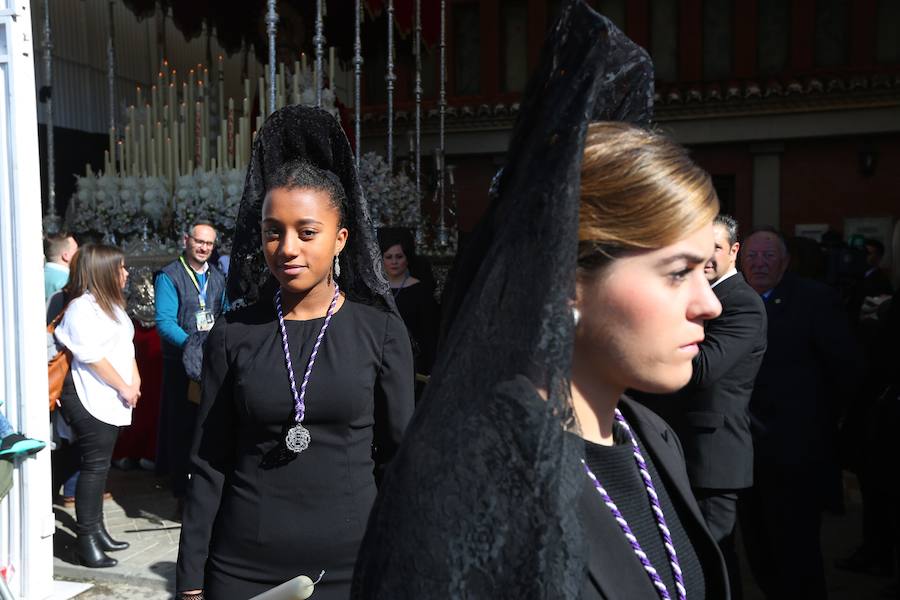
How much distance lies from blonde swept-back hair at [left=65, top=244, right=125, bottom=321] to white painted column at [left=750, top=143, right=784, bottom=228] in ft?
33.5

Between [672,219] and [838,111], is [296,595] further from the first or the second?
[838,111]

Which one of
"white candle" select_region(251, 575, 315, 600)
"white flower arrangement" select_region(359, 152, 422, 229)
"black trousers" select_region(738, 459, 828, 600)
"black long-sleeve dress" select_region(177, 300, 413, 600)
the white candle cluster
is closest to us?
"white candle" select_region(251, 575, 315, 600)

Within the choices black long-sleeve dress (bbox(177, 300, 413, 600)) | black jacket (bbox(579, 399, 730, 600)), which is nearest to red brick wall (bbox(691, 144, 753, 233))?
black long-sleeve dress (bbox(177, 300, 413, 600))

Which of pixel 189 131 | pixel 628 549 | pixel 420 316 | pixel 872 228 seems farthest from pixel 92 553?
pixel 872 228

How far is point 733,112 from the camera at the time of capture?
1231 cm

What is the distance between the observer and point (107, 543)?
459cm

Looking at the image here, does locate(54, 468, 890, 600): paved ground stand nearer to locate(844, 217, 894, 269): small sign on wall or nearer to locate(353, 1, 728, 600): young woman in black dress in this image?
locate(353, 1, 728, 600): young woman in black dress

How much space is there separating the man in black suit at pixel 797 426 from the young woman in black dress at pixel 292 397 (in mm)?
2130

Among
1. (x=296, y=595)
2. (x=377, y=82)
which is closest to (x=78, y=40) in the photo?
(x=377, y=82)

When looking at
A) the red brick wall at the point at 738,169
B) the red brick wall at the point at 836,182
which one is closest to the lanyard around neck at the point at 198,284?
the red brick wall at the point at 738,169

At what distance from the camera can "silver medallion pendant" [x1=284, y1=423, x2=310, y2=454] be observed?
83.4 inches

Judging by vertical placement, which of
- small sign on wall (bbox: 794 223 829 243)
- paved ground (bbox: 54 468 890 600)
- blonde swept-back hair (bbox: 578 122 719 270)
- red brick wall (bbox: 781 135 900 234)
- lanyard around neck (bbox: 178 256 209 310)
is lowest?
paved ground (bbox: 54 468 890 600)

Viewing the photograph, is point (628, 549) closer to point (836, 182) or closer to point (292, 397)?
point (292, 397)

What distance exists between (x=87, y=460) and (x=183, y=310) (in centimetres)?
114
